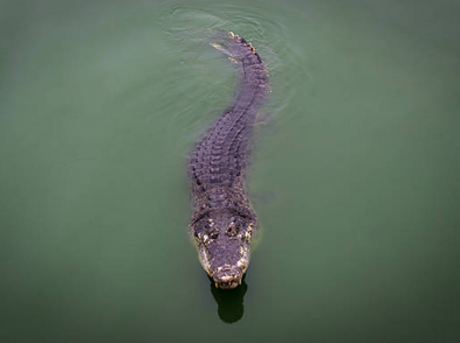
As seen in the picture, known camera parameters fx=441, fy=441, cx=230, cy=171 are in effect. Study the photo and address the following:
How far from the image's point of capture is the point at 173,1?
8211 mm

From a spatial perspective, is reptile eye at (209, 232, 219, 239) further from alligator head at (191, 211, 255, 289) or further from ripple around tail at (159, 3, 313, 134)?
ripple around tail at (159, 3, 313, 134)

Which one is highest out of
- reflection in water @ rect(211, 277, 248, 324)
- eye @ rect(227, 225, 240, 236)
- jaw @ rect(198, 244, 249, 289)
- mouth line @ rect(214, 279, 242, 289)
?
eye @ rect(227, 225, 240, 236)

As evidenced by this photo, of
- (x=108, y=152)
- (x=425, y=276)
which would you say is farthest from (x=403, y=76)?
(x=108, y=152)

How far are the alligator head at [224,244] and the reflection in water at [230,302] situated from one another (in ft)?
0.83

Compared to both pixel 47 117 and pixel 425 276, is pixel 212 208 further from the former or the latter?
pixel 47 117

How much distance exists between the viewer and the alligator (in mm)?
4277

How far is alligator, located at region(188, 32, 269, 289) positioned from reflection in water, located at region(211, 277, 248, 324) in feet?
0.78

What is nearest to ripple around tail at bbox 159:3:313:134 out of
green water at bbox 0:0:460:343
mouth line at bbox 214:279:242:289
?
green water at bbox 0:0:460:343

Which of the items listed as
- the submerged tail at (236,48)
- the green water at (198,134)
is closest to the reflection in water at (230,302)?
the green water at (198,134)

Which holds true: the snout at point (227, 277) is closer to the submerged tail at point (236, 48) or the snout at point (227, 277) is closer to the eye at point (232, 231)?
the eye at point (232, 231)

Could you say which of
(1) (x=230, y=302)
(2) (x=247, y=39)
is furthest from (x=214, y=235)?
(2) (x=247, y=39)

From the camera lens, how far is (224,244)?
14.3ft

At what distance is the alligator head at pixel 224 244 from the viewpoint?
A: 4.04 meters

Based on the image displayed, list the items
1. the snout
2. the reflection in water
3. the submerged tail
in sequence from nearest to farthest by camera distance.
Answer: the snout → the reflection in water → the submerged tail
